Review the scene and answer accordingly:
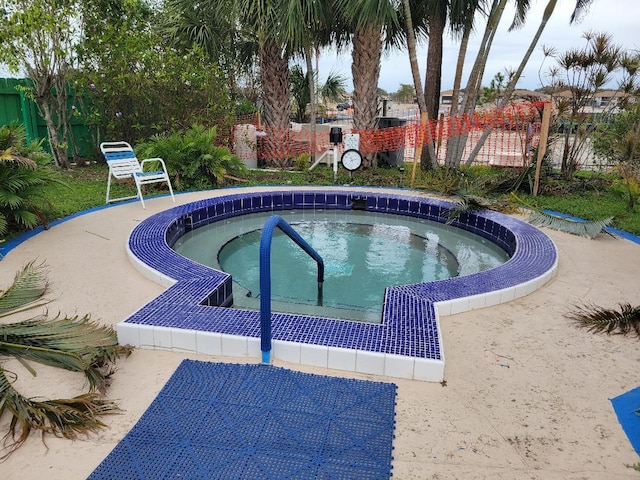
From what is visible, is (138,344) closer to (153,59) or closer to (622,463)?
(622,463)

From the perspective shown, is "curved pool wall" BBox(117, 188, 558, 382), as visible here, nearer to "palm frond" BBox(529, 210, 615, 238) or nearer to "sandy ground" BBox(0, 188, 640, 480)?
"sandy ground" BBox(0, 188, 640, 480)

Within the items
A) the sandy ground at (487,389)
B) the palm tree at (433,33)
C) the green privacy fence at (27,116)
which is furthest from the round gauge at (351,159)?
the green privacy fence at (27,116)

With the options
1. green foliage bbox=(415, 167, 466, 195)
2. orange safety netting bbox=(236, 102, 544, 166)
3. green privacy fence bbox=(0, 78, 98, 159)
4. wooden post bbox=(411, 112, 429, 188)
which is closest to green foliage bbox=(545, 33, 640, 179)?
orange safety netting bbox=(236, 102, 544, 166)

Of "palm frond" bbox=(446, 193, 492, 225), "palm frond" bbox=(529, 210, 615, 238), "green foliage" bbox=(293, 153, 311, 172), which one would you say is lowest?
"palm frond" bbox=(529, 210, 615, 238)

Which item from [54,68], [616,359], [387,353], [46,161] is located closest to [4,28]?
[54,68]

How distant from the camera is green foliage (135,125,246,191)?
819cm

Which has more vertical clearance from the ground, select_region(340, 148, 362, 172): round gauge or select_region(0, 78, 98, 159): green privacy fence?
select_region(0, 78, 98, 159): green privacy fence

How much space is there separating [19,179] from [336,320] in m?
4.01

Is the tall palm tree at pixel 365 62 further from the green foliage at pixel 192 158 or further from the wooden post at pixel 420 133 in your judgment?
the green foliage at pixel 192 158

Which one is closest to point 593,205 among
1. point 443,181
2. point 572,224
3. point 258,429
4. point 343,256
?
point 572,224

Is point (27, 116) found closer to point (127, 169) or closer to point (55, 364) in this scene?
point (127, 169)

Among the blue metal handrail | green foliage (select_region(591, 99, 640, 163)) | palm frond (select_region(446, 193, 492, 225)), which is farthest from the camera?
green foliage (select_region(591, 99, 640, 163))

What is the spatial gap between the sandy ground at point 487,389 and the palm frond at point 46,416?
51mm

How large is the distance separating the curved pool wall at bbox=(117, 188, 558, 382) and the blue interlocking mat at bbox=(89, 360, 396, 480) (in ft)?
0.53
